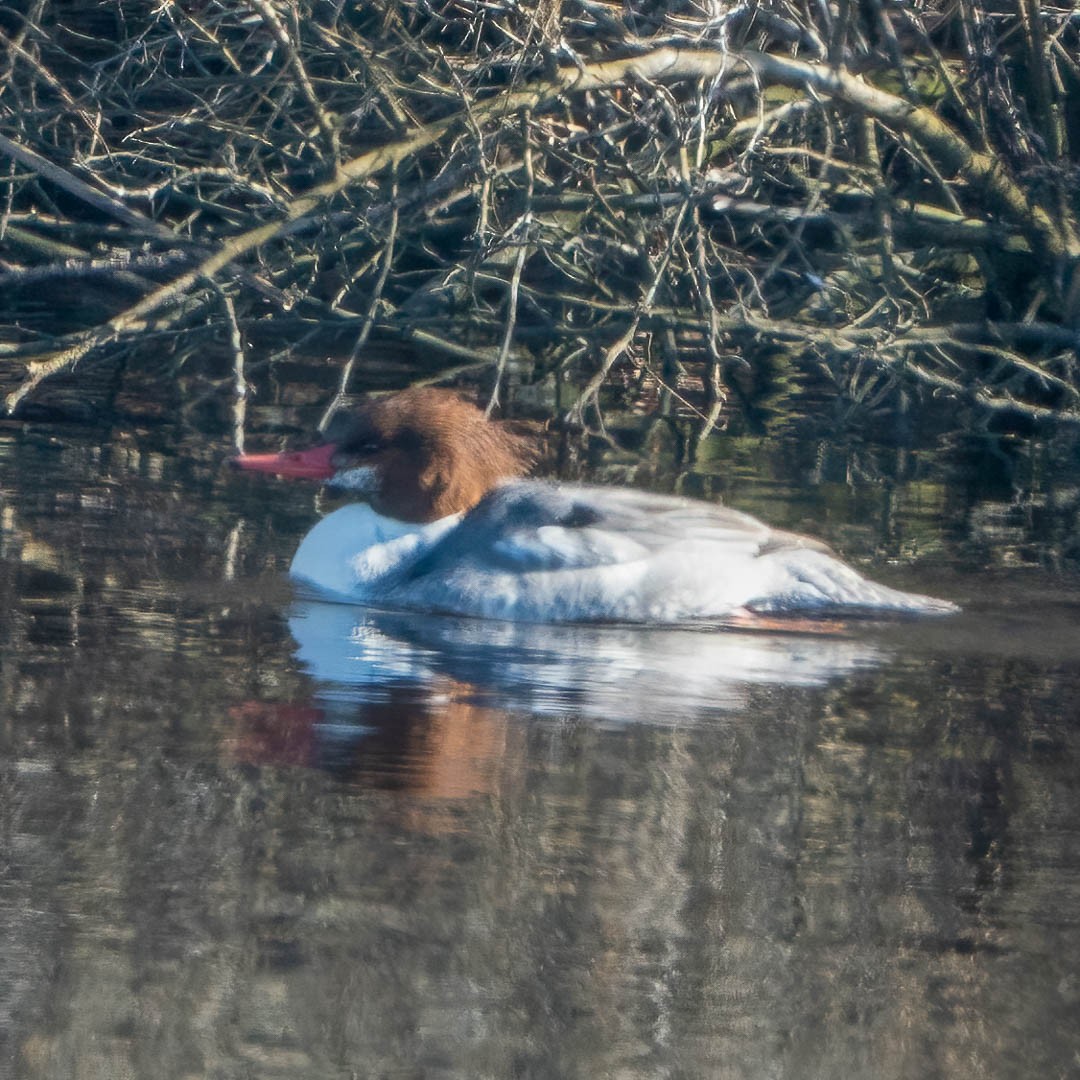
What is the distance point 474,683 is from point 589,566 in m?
0.96

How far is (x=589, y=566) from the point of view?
18.9ft

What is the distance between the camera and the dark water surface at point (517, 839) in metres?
3.16

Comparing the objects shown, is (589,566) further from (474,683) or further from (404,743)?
(404,743)

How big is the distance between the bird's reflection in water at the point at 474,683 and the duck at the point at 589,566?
11 cm

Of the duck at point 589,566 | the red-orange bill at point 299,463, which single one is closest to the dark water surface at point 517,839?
the duck at point 589,566

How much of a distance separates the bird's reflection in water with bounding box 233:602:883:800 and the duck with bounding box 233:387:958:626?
111 millimetres

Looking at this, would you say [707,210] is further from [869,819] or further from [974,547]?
[869,819]

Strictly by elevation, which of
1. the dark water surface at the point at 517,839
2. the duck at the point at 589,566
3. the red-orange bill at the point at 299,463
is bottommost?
→ the dark water surface at the point at 517,839

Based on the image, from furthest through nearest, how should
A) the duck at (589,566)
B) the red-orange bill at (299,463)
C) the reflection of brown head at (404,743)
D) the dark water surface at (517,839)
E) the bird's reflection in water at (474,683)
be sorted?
the red-orange bill at (299,463) < the duck at (589,566) < the bird's reflection in water at (474,683) < the reflection of brown head at (404,743) < the dark water surface at (517,839)

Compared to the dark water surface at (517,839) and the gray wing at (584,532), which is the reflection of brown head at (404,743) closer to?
the dark water surface at (517,839)

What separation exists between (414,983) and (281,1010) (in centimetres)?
25

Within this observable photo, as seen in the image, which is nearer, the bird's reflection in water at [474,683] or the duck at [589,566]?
the bird's reflection in water at [474,683]

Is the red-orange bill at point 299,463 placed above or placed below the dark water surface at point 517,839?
above

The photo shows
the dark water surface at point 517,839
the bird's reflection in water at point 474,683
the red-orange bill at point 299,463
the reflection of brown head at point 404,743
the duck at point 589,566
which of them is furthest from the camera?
the red-orange bill at point 299,463
